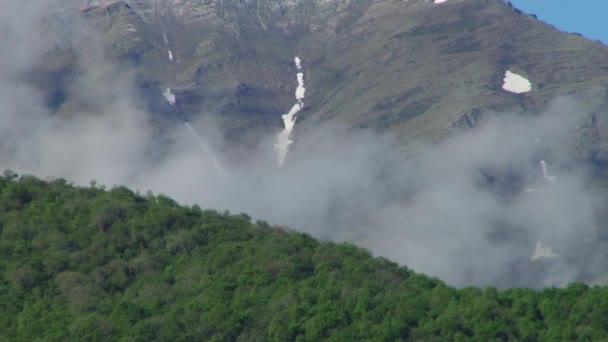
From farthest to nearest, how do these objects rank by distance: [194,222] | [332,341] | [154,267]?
[194,222]
[154,267]
[332,341]

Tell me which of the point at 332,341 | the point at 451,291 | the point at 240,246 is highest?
the point at 240,246

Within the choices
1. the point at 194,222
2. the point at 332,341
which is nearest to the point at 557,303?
the point at 332,341

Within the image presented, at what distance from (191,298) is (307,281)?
277 inches

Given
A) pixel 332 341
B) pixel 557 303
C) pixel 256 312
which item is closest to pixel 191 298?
pixel 256 312

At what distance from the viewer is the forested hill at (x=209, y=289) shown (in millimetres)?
88562

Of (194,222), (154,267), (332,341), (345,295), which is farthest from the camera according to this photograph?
(194,222)

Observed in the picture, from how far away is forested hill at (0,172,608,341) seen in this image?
291ft

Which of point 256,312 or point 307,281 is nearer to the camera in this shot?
point 256,312

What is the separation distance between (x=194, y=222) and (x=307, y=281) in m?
12.8

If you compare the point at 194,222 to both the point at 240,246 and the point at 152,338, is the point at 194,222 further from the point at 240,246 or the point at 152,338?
the point at 152,338

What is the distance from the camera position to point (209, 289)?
3760 inches

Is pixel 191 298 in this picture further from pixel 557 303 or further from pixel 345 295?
pixel 557 303

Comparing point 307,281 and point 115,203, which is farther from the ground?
point 115,203

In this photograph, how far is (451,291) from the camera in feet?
312
